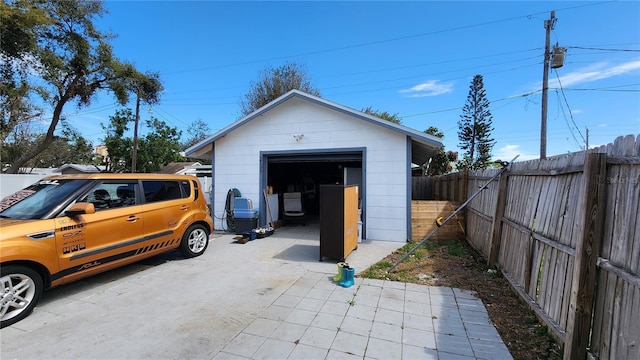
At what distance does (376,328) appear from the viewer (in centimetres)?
330

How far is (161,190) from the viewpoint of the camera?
5523 millimetres

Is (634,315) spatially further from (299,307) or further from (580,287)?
(299,307)

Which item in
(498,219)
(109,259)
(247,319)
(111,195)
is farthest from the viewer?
(498,219)

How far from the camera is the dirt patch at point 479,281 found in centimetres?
299

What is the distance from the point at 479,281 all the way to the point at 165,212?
5.51 m

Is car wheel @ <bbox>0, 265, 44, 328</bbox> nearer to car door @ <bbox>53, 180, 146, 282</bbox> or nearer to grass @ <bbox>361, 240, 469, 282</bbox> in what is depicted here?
car door @ <bbox>53, 180, 146, 282</bbox>

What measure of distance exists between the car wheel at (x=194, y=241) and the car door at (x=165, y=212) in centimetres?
15

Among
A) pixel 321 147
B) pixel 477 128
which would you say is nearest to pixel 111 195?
pixel 321 147

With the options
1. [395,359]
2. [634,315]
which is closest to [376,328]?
[395,359]

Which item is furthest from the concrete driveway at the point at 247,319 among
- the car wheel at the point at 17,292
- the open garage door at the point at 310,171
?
the open garage door at the point at 310,171

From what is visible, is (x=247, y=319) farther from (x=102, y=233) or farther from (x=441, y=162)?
(x=441, y=162)

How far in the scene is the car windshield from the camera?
390 centimetres

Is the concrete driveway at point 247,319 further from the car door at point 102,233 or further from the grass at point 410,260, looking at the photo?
the car door at point 102,233

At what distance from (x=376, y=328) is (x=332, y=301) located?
0.85m
